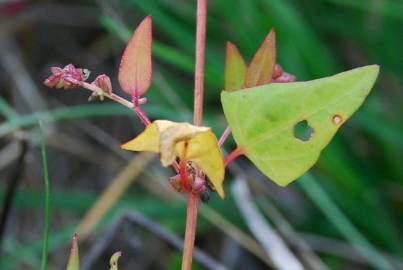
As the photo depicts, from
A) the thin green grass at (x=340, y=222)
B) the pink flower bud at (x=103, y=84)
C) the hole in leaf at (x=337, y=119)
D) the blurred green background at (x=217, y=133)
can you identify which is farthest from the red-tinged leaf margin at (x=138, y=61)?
the thin green grass at (x=340, y=222)

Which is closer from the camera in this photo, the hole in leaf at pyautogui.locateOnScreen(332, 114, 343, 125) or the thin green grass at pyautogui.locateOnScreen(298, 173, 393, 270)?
the hole in leaf at pyautogui.locateOnScreen(332, 114, 343, 125)

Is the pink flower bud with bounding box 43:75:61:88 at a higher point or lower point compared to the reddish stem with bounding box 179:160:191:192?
higher

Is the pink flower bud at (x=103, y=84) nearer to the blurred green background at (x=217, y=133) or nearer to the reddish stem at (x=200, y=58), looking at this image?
the reddish stem at (x=200, y=58)

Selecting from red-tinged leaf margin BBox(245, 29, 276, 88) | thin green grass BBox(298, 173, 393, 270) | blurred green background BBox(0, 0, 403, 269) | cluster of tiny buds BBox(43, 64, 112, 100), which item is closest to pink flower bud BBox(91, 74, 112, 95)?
cluster of tiny buds BBox(43, 64, 112, 100)

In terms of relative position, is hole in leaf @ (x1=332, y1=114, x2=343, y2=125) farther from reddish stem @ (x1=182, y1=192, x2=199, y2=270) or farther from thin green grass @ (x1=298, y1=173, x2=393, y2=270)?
thin green grass @ (x1=298, y1=173, x2=393, y2=270)

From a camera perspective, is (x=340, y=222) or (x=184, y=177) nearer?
(x=184, y=177)

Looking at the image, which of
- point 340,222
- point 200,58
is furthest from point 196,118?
point 340,222

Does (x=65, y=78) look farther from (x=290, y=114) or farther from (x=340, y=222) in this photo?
(x=340, y=222)
